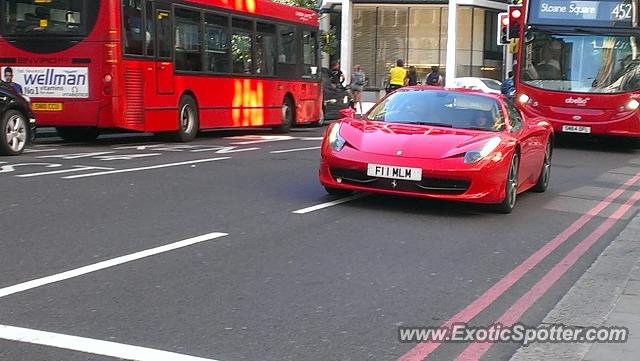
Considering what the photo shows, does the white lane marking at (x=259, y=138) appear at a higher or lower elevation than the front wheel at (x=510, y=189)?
lower

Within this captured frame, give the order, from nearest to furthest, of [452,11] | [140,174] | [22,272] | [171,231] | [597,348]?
1. [597,348]
2. [22,272]
3. [171,231]
4. [140,174]
5. [452,11]

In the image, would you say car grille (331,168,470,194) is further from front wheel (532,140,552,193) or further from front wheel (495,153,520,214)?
front wheel (532,140,552,193)

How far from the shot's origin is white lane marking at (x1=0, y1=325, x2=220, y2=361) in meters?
4.14

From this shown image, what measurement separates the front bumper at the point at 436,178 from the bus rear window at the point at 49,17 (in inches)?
290

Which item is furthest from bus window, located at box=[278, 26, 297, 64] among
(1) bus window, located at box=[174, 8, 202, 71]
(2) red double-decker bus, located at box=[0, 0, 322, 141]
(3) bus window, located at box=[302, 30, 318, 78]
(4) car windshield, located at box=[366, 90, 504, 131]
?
(4) car windshield, located at box=[366, 90, 504, 131]

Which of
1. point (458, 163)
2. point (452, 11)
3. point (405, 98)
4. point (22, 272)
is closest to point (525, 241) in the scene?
A: point (458, 163)

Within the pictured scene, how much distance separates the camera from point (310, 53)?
22031 millimetres

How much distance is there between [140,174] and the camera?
35.5ft

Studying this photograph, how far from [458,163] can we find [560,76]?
35.1 ft

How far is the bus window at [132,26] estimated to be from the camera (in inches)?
569

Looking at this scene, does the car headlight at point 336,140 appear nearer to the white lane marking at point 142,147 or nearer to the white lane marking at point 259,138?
the white lane marking at point 142,147

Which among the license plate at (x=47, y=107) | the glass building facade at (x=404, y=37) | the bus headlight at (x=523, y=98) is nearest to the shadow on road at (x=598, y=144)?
the bus headlight at (x=523, y=98)

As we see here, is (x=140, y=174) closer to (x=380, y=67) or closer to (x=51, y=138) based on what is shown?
(x=51, y=138)

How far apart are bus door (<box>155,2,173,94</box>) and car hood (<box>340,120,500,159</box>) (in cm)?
714
